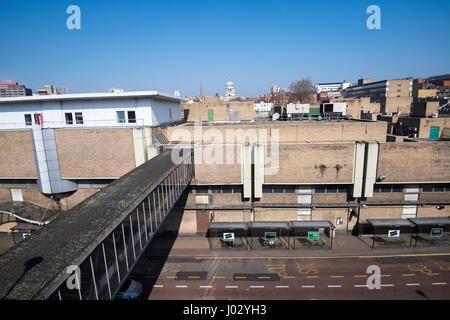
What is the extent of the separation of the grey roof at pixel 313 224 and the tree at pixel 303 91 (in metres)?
64.5

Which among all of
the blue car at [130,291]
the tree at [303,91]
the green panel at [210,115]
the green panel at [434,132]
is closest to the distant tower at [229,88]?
the tree at [303,91]

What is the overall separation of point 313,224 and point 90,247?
17.9 m

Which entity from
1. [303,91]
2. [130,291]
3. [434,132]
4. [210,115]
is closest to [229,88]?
[303,91]

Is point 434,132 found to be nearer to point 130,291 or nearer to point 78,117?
point 130,291

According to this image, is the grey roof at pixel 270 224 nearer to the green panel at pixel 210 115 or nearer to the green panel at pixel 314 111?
the green panel at pixel 314 111

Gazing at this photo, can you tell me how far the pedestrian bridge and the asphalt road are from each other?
6942mm

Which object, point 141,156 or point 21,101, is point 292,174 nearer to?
point 141,156

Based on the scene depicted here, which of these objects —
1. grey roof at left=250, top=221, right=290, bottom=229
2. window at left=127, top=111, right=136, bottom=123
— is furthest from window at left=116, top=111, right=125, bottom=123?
grey roof at left=250, top=221, right=290, bottom=229

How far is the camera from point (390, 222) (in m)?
21.5

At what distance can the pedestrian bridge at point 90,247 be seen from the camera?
605 cm

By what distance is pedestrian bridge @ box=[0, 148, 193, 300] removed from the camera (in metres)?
6.05

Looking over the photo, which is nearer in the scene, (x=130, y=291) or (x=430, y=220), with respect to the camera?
(x=130, y=291)

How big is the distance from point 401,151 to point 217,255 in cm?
1644

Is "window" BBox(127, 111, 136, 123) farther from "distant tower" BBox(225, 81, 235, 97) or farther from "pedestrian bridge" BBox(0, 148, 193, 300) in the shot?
"distant tower" BBox(225, 81, 235, 97)
